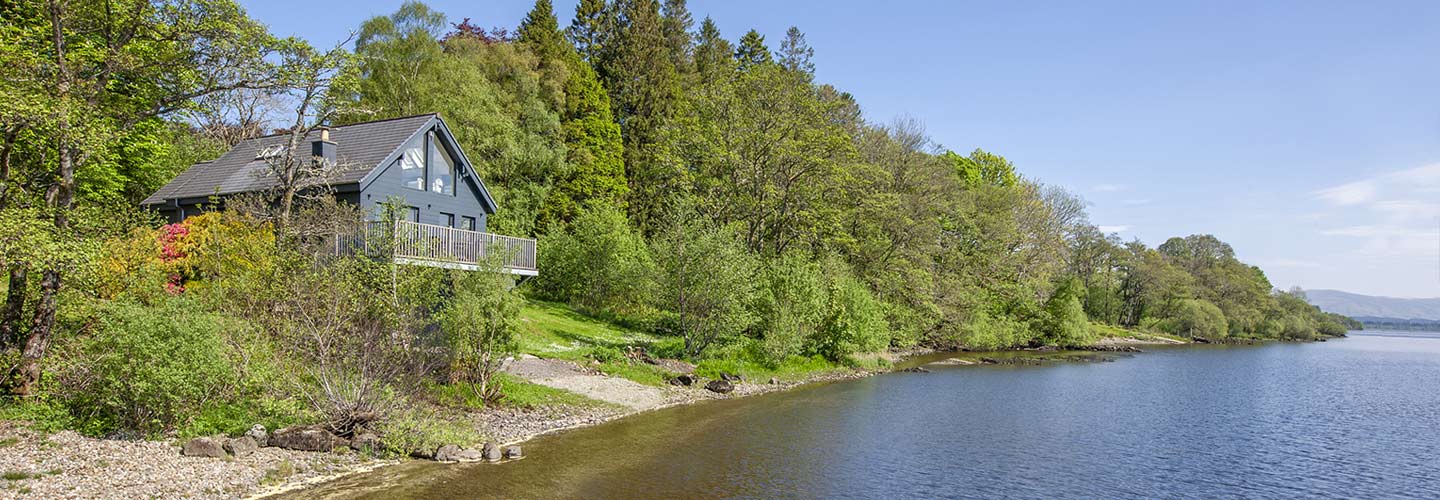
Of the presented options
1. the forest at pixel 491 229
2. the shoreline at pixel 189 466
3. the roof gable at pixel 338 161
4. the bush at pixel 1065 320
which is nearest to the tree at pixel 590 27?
the forest at pixel 491 229

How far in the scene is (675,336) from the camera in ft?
140

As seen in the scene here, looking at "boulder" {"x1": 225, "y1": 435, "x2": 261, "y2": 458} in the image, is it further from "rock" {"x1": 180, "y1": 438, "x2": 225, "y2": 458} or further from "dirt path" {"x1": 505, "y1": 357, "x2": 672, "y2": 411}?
"dirt path" {"x1": 505, "y1": 357, "x2": 672, "y2": 411}

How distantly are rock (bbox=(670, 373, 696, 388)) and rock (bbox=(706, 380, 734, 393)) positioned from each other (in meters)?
0.67

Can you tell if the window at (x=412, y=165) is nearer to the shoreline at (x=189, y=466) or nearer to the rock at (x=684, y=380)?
the rock at (x=684, y=380)

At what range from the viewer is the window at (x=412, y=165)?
110ft

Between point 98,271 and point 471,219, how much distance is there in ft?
59.3

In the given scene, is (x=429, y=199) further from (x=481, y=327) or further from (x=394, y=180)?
(x=481, y=327)

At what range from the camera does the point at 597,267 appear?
46.9 m

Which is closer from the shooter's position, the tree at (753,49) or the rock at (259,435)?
the rock at (259,435)

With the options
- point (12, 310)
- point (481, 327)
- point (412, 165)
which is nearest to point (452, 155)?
point (412, 165)

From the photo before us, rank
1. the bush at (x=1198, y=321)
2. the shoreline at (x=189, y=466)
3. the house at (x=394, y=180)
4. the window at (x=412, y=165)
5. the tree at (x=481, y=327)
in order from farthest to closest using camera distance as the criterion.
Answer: the bush at (x=1198, y=321) < the window at (x=412, y=165) < the house at (x=394, y=180) < the tree at (x=481, y=327) < the shoreline at (x=189, y=466)

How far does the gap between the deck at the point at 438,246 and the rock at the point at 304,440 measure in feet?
18.2

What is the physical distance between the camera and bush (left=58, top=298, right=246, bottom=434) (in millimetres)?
16656

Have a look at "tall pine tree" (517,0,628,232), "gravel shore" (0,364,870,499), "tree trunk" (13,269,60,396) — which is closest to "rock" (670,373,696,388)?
"gravel shore" (0,364,870,499)
